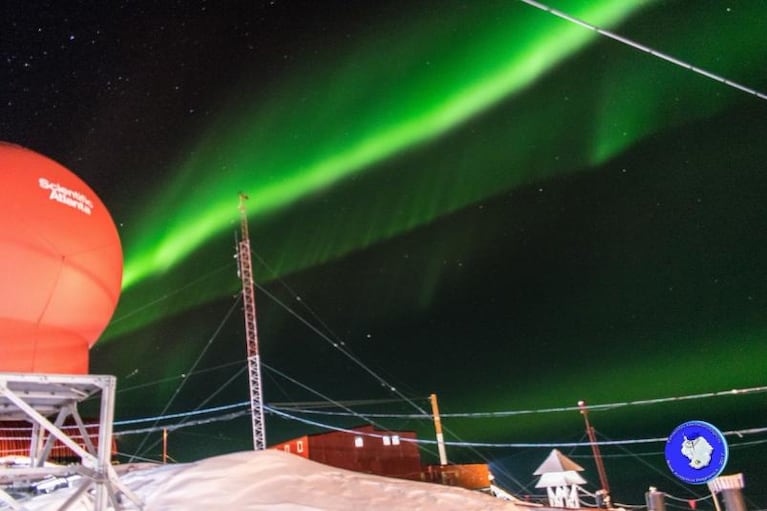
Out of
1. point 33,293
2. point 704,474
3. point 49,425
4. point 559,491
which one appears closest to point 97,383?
point 49,425

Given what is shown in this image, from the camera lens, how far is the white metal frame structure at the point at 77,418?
6.00m

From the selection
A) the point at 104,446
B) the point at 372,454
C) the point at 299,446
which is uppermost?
the point at 299,446

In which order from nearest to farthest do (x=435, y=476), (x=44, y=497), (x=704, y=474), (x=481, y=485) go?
(x=704, y=474) < (x=44, y=497) < (x=435, y=476) < (x=481, y=485)

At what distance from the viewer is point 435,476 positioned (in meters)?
34.3

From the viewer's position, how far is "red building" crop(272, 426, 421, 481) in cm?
4175

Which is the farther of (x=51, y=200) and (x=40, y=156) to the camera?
(x=40, y=156)

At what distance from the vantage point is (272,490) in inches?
284

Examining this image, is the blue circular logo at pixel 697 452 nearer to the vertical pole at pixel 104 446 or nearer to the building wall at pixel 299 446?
the vertical pole at pixel 104 446

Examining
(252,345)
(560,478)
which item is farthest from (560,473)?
(252,345)

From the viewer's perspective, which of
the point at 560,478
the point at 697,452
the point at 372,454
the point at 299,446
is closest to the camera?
the point at 697,452

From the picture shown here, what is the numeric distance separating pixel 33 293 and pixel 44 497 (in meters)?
3.17

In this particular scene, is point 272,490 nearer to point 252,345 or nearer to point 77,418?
point 77,418

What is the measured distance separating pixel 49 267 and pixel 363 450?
→ 4004cm

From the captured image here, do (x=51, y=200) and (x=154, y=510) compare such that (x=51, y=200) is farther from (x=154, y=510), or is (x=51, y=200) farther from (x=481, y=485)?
(x=481, y=485)
